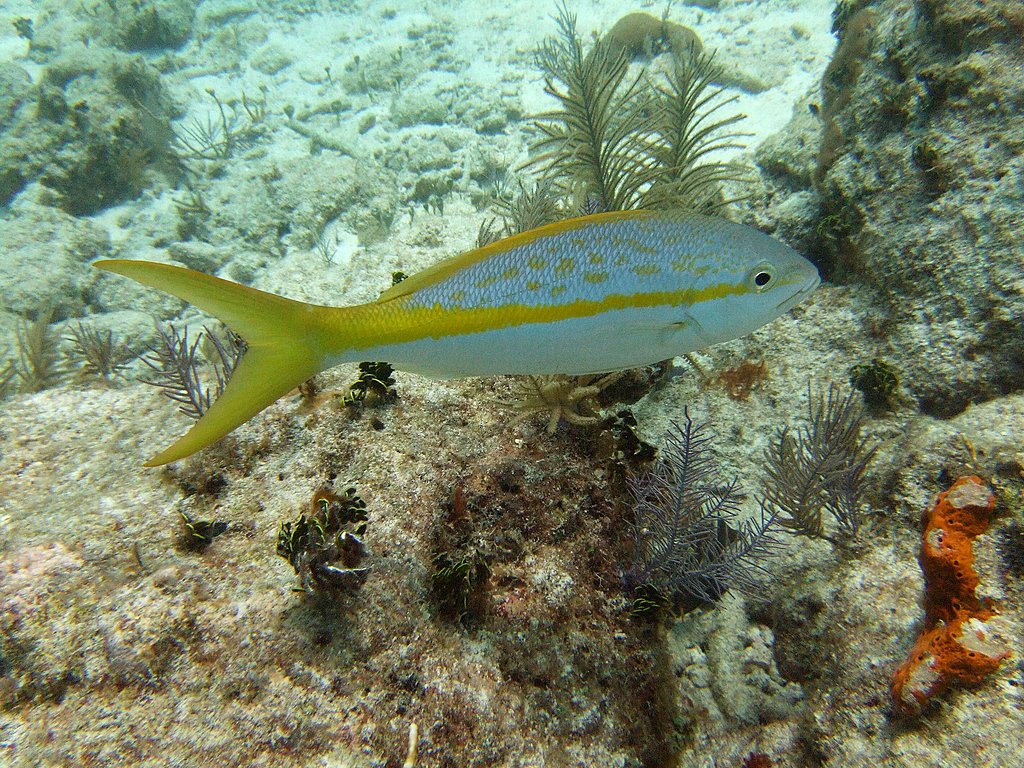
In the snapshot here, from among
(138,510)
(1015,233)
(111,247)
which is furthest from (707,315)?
(111,247)

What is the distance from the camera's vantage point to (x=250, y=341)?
1910 mm

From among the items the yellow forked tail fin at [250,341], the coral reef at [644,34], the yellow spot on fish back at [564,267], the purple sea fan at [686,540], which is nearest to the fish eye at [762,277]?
the yellow spot on fish back at [564,267]

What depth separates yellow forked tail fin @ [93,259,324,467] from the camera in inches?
68.3

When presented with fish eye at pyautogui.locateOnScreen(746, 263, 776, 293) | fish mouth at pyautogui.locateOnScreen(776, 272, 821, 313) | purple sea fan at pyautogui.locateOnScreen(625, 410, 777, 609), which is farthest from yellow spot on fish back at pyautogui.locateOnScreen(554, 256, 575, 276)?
purple sea fan at pyautogui.locateOnScreen(625, 410, 777, 609)

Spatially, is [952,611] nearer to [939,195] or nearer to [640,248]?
[640,248]

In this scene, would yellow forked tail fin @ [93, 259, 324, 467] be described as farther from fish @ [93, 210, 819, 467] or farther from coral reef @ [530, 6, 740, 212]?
coral reef @ [530, 6, 740, 212]

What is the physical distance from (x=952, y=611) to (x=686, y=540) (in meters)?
1.15

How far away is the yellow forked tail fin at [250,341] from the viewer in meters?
Answer: 1.74

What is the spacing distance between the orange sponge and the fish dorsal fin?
209cm

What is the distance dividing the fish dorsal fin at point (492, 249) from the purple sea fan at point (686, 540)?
1.22 metres

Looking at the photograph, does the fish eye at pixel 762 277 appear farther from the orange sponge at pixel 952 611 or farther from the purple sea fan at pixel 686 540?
the orange sponge at pixel 952 611

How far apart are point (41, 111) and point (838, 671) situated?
14.8 m

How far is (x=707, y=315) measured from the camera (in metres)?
1.98

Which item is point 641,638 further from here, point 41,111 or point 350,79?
point 350,79
